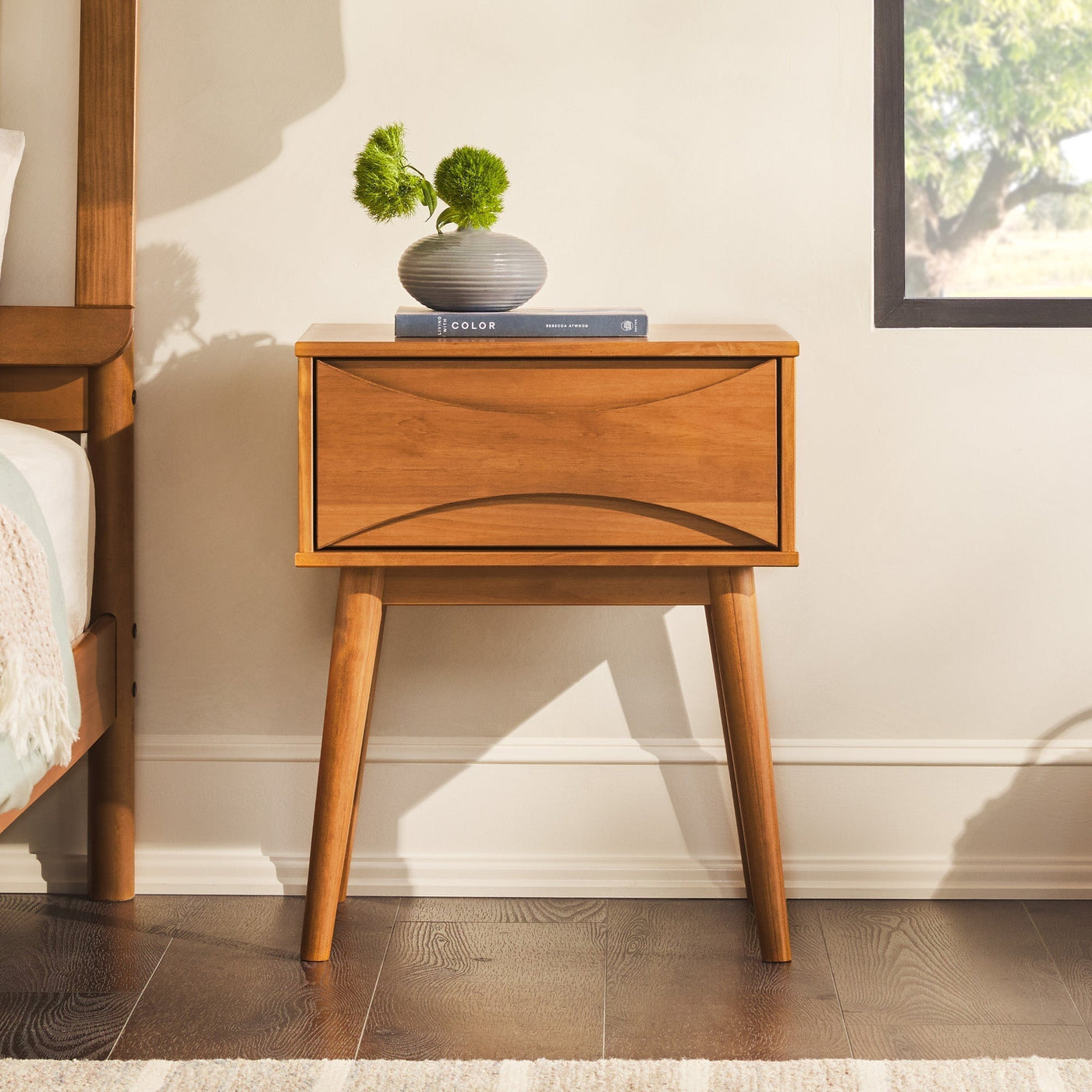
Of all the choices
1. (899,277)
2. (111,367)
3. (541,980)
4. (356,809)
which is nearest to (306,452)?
(111,367)

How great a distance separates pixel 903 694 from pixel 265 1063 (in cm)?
97

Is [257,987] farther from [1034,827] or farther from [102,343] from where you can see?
[1034,827]

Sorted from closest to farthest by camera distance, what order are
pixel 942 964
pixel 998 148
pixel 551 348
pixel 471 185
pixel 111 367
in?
1. pixel 551 348
2. pixel 471 185
3. pixel 942 964
4. pixel 111 367
5. pixel 998 148

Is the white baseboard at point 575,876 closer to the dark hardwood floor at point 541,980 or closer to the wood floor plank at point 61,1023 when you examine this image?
the dark hardwood floor at point 541,980

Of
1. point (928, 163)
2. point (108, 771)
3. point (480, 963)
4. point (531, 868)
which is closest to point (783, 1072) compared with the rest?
point (480, 963)

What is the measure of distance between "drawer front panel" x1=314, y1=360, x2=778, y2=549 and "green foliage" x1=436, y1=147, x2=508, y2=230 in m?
0.23

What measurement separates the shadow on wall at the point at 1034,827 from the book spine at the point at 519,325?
88 centimetres

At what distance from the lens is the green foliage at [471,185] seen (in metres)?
1.31

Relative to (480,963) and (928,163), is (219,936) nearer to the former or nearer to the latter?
(480,963)

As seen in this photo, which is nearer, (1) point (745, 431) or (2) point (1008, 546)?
(1) point (745, 431)

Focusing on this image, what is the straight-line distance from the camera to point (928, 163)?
1.62 m

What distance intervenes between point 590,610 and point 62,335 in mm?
811

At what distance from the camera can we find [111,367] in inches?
59.8

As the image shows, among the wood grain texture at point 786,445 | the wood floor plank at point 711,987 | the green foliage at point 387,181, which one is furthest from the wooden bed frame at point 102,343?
the wood grain texture at point 786,445
